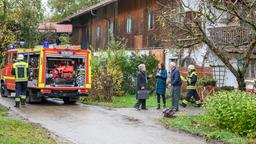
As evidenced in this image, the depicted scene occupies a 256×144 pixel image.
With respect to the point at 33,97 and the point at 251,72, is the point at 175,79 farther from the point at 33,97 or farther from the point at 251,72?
the point at 251,72

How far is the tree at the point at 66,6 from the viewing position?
7175 cm

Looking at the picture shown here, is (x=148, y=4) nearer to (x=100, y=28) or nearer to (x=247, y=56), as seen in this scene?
(x=100, y=28)

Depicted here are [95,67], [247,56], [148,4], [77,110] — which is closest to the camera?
[247,56]

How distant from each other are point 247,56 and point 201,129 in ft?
9.44

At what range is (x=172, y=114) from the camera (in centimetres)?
1596

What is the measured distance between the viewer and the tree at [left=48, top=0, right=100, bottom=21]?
71.8 metres

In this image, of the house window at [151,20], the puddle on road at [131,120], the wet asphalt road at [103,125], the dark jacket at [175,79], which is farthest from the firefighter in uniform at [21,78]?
the house window at [151,20]

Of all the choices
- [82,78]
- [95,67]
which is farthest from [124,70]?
[82,78]

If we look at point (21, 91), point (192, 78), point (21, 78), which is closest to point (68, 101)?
Answer: point (21, 91)

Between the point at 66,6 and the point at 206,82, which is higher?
the point at 66,6

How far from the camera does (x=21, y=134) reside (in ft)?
38.4

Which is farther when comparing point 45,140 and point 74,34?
point 74,34

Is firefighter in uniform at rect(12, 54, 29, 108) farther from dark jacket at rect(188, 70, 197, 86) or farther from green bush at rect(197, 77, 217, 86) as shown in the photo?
green bush at rect(197, 77, 217, 86)

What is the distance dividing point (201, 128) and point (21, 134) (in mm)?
4768
